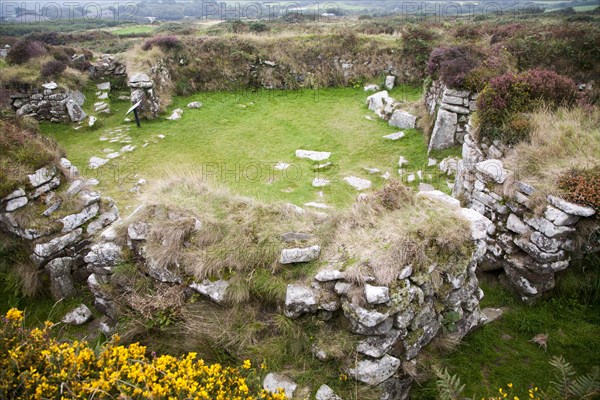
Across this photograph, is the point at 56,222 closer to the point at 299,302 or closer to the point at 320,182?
the point at 299,302

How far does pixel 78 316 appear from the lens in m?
7.02

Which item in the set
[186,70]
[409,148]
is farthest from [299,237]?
[186,70]

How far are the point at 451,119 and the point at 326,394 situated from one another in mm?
9907

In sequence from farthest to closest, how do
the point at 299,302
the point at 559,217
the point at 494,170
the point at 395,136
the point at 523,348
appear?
the point at 395,136 < the point at 494,170 < the point at 559,217 < the point at 523,348 < the point at 299,302

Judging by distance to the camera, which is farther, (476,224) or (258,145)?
(258,145)

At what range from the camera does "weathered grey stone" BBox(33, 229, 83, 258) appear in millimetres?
7121

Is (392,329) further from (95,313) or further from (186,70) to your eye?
(186,70)

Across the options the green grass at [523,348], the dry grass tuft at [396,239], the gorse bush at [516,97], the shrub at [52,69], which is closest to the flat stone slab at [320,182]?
the dry grass tuft at [396,239]

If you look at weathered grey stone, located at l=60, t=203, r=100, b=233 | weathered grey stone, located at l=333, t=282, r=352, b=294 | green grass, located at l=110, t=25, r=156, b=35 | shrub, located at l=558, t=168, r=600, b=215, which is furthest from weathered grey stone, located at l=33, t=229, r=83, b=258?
green grass, located at l=110, t=25, r=156, b=35

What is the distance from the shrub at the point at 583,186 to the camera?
653 centimetres

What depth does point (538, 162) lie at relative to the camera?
25.2 ft

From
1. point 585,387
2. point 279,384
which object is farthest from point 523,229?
point 279,384

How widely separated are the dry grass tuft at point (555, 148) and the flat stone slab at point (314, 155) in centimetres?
559

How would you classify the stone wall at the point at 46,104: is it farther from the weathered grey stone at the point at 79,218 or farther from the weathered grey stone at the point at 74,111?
the weathered grey stone at the point at 79,218
